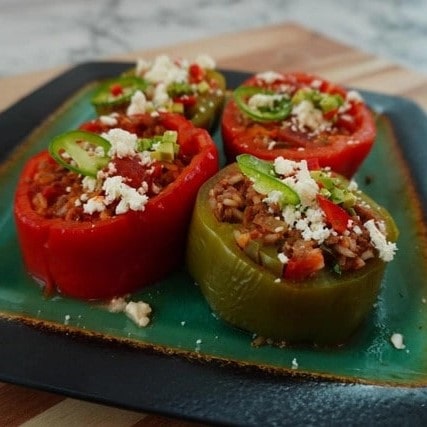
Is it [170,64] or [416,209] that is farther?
[170,64]

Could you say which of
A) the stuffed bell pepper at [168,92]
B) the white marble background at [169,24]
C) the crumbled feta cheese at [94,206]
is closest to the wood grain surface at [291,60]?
the white marble background at [169,24]

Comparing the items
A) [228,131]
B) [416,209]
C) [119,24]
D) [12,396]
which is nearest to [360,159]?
[416,209]

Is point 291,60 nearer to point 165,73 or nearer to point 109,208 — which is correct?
point 165,73

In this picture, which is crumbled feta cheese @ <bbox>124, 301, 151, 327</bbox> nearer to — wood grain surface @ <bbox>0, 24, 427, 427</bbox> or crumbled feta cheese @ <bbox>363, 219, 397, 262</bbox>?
crumbled feta cheese @ <bbox>363, 219, 397, 262</bbox>

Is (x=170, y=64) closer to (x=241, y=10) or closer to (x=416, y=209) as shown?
(x=416, y=209)

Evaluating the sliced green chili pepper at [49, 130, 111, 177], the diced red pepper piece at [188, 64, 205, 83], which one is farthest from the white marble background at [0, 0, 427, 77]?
the sliced green chili pepper at [49, 130, 111, 177]

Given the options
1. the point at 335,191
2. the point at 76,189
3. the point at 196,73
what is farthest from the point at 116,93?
the point at 335,191
